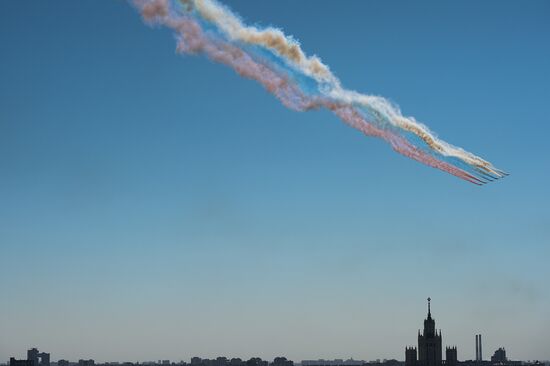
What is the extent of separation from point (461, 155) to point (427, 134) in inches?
266

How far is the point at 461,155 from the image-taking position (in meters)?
133

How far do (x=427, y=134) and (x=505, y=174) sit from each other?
49.4ft

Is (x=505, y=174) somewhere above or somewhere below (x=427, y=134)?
below

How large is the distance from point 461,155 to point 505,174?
42.2 feet

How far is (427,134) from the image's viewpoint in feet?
430

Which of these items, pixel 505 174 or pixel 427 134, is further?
pixel 427 134

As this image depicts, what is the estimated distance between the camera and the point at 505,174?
121 m

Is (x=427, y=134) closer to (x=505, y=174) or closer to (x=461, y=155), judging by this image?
(x=461, y=155)

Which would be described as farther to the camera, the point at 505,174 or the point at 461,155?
the point at 461,155

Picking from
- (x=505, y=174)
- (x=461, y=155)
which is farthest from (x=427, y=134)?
(x=505, y=174)
